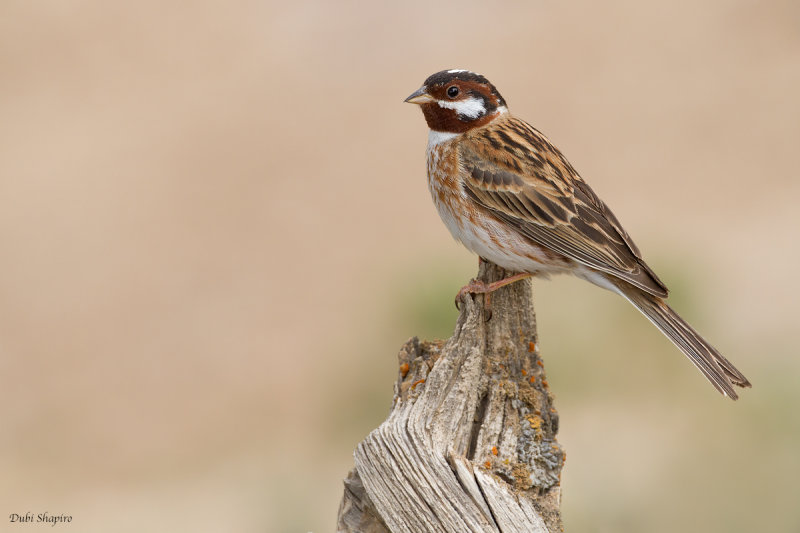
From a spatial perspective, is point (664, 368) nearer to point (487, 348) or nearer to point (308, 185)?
point (487, 348)

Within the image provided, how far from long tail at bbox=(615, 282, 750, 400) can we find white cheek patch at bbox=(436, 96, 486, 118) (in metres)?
1.59

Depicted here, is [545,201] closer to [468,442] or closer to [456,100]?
[456,100]

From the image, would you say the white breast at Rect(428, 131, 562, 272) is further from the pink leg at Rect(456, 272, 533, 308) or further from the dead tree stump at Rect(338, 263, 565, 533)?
the dead tree stump at Rect(338, 263, 565, 533)

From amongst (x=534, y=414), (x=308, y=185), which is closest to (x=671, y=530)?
(x=534, y=414)

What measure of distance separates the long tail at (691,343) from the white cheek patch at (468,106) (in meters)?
1.59

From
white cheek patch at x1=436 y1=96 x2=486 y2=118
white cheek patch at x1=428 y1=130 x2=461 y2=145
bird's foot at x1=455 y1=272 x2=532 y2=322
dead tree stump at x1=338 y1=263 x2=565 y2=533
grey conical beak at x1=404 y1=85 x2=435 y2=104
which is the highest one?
grey conical beak at x1=404 y1=85 x2=435 y2=104

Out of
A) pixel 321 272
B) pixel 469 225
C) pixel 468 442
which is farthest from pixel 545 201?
pixel 321 272

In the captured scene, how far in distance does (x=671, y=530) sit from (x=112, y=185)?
35.7ft

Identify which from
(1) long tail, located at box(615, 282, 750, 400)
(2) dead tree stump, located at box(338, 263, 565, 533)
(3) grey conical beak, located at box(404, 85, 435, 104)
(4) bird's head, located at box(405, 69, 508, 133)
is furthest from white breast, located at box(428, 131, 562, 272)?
(2) dead tree stump, located at box(338, 263, 565, 533)

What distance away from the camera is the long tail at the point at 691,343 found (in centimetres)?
627

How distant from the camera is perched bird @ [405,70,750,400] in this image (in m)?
6.94


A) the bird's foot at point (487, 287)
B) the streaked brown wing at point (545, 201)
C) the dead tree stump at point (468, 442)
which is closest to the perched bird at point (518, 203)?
the streaked brown wing at point (545, 201)

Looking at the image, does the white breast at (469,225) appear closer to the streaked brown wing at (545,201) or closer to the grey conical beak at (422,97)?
the streaked brown wing at (545,201)

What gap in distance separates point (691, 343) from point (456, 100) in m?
2.35
